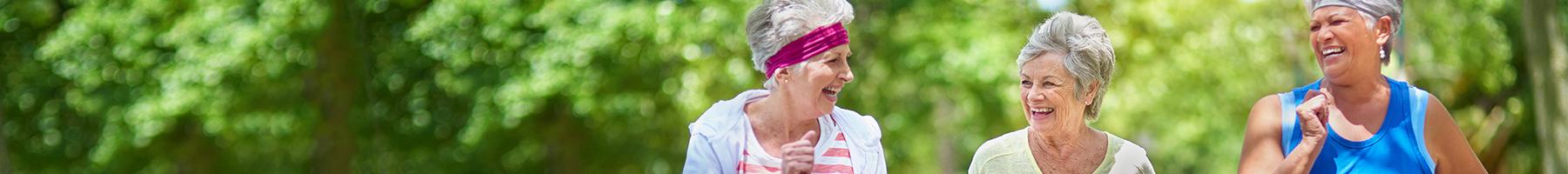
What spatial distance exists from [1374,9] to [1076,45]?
666 mm

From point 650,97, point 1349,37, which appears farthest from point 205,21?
point 1349,37

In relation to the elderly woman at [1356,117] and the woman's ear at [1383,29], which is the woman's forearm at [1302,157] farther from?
the woman's ear at [1383,29]

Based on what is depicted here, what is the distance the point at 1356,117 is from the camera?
3.85 m

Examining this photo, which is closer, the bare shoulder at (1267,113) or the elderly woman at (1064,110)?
the elderly woman at (1064,110)

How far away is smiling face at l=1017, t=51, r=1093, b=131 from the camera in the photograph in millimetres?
3666

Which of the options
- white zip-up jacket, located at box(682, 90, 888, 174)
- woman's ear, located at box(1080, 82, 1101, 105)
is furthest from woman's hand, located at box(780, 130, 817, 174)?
woman's ear, located at box(1080, 82, 1101, 105)

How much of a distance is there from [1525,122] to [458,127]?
759cm

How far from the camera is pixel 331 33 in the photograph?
900 cm

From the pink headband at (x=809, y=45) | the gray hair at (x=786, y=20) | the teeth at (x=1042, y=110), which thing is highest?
the gray hair at (x=786, y=20)

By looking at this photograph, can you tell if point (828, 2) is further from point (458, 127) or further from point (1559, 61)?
point (1559, 61)

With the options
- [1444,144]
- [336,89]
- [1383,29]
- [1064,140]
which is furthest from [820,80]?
[336,89]

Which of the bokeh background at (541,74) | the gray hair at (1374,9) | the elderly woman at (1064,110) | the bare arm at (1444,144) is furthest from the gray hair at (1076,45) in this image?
the bokeh background at (541,74)

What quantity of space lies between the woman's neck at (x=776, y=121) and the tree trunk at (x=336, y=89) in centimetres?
533

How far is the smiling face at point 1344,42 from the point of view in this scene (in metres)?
3.73
